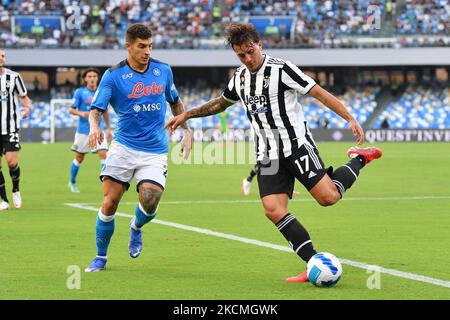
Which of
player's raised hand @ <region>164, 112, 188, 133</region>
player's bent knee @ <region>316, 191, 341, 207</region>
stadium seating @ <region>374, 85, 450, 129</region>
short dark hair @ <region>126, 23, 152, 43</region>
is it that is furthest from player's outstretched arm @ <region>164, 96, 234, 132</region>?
stadium seating @ <region>374, 85, 450, 129</region>

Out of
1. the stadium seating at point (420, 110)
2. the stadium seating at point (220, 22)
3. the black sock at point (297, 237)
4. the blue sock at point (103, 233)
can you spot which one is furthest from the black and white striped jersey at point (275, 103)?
the stadium seating at point (220, 22)

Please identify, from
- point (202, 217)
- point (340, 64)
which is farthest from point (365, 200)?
point (340, 64)

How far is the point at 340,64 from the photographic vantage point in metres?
57.3

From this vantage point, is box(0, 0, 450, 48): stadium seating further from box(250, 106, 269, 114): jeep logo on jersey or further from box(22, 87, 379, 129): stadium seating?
box(250, 106, 269, 114): jeep logo on jersey

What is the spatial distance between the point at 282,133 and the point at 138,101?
172cm

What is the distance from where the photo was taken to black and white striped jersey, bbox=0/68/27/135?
54.2 feet

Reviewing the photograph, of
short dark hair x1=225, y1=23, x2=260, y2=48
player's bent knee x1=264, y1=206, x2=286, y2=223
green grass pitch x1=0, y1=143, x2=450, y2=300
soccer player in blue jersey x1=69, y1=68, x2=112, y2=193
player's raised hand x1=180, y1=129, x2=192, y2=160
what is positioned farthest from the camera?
soccer player in blue jersey x1=69, y1=68, x2=112, y2=193

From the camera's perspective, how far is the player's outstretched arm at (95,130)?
948cm

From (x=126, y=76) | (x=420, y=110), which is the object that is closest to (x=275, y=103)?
(x=126, y=76)

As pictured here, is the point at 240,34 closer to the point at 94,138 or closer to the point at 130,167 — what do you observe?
the point at 94,138

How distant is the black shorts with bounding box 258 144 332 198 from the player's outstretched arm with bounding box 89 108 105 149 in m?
1.61
